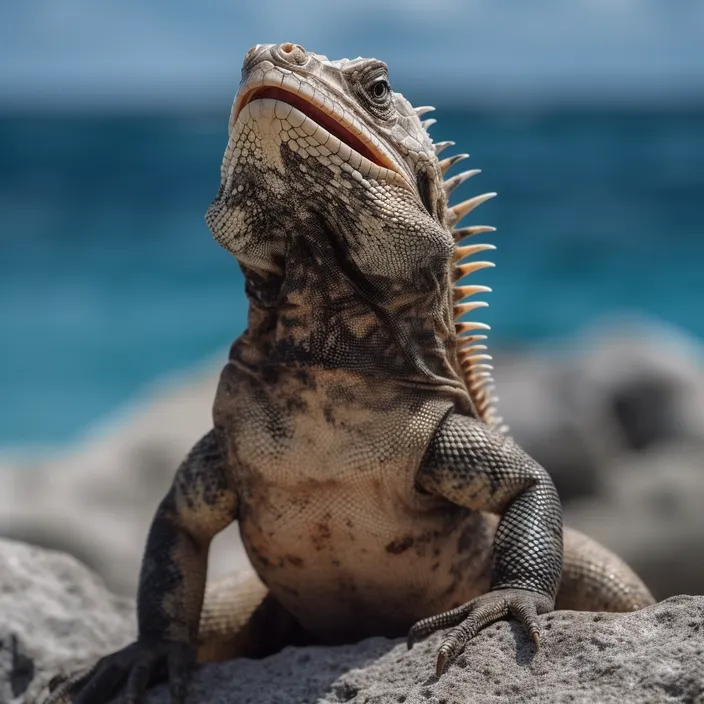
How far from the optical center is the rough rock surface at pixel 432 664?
12.0 ft

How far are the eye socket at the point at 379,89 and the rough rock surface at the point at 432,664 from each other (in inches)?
82.5

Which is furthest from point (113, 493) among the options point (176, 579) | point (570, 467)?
point (176, 579)

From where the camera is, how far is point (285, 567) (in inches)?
196

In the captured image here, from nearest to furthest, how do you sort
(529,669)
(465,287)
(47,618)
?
(529,669) → (465,287) → (47,618)

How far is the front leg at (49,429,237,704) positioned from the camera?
4.75 meters

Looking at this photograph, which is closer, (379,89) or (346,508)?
(379,89)

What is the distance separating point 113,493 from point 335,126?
9325 mm

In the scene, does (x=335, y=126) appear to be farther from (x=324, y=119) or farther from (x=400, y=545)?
(x=400, y=545)

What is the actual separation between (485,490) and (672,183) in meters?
39.5

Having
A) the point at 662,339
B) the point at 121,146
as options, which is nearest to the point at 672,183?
the point at 121,146

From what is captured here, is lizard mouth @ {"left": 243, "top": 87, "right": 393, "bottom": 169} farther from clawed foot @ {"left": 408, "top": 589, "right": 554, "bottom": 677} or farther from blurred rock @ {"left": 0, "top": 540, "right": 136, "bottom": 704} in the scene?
blurred rock @ {"left": 0, "top": 540, "right": 136, "bottom": 704}

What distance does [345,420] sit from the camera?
4555mm

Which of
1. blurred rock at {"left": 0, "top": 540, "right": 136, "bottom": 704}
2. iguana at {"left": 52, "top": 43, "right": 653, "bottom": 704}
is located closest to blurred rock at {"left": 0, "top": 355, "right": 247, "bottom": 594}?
blurred rock at {"left": 0, "top": 540, "right": 136, "bottom": 704}

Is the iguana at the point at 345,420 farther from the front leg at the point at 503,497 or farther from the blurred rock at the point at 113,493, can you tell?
the blurred rock at the point at 113,493
